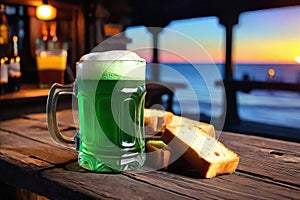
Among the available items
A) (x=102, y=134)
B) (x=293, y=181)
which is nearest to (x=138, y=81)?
(x=102, y=134)

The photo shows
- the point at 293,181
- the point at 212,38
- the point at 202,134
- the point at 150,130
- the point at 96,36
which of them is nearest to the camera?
the point at 293,181

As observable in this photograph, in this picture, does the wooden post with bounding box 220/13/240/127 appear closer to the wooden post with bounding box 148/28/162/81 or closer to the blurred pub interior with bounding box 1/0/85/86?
the wooden post with bounding box 148/28/162/81

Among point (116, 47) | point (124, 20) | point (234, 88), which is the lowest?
point (234, 88)

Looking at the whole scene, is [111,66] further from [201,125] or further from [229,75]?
[229,75]

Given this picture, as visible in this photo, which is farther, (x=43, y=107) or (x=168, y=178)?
(x=43, y=107)

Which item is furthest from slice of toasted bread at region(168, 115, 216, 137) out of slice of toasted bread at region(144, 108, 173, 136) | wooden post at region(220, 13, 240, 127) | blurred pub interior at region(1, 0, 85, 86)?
wooden post at region(220, 13, 240, 127)

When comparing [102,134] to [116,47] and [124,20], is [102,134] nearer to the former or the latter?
[116,47]
